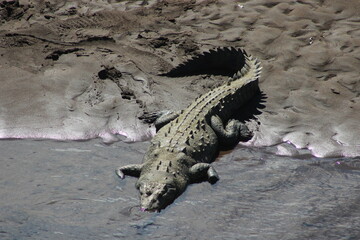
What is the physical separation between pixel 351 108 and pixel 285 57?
1.59 m

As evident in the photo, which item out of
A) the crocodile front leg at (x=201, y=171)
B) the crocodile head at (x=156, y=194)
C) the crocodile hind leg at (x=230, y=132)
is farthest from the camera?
the crocodile hind leg at (x=230, y=132)

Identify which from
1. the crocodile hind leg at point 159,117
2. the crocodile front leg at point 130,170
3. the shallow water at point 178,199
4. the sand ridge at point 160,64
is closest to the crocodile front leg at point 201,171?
the shallow water at point 178,199

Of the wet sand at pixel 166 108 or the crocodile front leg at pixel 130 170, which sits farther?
the crocodile front leg at pixel 130 170

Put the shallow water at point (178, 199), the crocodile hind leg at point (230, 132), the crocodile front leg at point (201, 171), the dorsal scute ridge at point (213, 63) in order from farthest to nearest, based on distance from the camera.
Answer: the dorsal scute ridge at point (213, 63), the crocodile hind leg at point (230, 132), the crocodile front leg at point (201, 171), the shallow water at point (178, 199)

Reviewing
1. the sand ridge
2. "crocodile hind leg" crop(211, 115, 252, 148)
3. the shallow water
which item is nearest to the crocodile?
"crocodile hind leg" crop(211, 115, 252, 148)

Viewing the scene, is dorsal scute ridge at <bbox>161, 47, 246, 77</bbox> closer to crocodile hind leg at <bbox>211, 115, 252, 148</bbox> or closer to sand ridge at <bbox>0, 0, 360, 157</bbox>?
sand ridge at <bbox>0, 0, 360, 157</bbox>

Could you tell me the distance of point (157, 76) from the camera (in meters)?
8.48

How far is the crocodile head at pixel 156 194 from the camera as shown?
18.1 feet

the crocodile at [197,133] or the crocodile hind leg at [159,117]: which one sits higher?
the crocodile at [197,133]

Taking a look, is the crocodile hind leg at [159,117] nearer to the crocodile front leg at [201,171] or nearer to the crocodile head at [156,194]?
the crocodile front leg at [201,171]

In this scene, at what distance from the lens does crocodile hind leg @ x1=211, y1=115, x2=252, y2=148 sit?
7.04m

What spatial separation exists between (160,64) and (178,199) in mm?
3371

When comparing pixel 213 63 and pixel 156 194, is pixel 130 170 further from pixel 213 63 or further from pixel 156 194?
pixel 213 63

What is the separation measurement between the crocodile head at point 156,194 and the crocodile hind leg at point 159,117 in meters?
1.47
